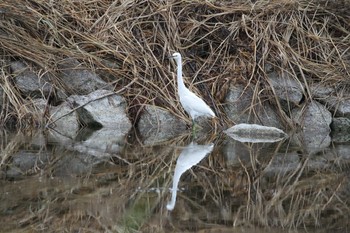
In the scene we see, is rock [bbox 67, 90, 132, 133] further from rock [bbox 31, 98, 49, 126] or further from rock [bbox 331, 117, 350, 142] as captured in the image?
rock [bbox 331, 117, 350, 142]

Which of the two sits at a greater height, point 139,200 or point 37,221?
point 37,221

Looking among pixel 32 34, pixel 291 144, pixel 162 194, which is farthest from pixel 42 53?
pixel 162 194

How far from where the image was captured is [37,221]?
4.49m

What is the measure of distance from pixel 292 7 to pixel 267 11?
413 mm

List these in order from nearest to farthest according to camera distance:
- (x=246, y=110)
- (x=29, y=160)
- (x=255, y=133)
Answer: (x=29, y=160), (x=255, y=133), (x=246, y=110)

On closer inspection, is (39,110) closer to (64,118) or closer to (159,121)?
(64,118)

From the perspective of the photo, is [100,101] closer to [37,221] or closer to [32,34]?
[32,34]

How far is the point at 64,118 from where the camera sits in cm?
962

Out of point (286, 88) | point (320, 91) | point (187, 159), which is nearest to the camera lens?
point (187, 159)

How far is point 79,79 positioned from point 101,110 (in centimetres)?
71

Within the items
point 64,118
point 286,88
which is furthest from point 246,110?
point 64,118

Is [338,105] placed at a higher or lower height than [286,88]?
lower

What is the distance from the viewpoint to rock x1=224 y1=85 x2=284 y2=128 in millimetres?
10250

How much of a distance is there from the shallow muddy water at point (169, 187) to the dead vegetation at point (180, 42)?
2.28 m
